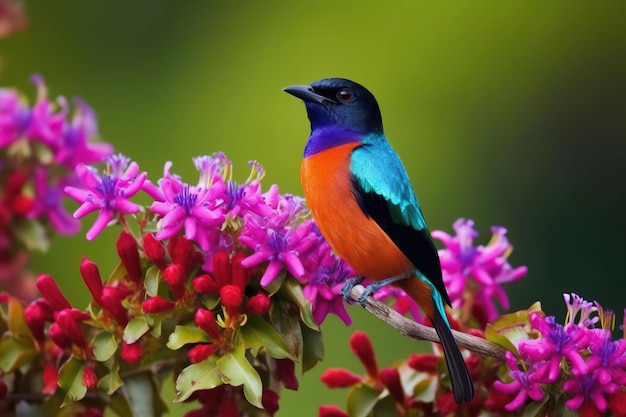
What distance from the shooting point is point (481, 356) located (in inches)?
103

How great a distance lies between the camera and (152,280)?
95.3 inches

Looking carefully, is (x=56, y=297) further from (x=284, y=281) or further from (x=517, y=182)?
(x=517, y=182)

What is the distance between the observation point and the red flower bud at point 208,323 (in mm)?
2328

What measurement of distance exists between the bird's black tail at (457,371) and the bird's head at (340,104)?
71cm

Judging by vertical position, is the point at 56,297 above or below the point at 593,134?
above

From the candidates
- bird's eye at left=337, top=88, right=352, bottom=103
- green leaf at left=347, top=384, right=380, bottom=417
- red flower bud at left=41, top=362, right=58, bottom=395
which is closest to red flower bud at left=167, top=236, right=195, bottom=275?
red flower bud at left=41, top=362, right=58, bottom=395

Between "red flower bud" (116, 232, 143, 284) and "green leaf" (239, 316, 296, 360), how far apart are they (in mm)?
286

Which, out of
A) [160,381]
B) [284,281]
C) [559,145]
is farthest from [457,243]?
[559,145]

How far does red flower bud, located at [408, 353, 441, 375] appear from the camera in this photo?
2.66 m

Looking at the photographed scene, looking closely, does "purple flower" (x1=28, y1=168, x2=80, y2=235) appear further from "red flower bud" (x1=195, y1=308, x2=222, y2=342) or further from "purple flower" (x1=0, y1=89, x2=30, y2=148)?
"red flower bud" (x1=195, y1=308, x2=222, y2=342)

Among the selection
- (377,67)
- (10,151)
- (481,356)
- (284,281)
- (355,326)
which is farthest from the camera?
(377,67)

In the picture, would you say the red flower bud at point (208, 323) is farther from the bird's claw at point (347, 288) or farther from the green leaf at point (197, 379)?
the bird's claw at point (347, 288)

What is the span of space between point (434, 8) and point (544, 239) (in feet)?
5.61

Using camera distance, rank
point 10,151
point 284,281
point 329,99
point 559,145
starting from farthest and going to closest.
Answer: point 559,145 → point 10,151 → point 329,99 → point 284,281
